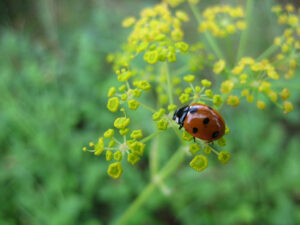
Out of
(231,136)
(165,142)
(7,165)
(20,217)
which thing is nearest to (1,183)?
(7,165)

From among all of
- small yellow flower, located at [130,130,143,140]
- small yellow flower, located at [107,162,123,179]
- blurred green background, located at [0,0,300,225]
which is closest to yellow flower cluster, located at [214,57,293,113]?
small yellow flower, located at [130,130,143,140]

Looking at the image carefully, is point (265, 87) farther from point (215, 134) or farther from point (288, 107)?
point (215, 134)

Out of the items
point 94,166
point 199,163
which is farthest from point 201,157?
point 94,166

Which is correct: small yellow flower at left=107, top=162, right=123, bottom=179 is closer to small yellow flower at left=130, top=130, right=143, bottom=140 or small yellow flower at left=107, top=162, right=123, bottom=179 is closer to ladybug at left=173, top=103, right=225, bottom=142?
small yellow flower at left=130, top=130, right=143, bottom=140

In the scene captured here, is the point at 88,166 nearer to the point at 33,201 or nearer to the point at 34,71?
the point at 33,201

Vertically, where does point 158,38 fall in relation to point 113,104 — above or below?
above

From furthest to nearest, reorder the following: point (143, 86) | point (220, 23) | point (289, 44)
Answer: point (220, 23), point (289, 44), point (143, 86)
